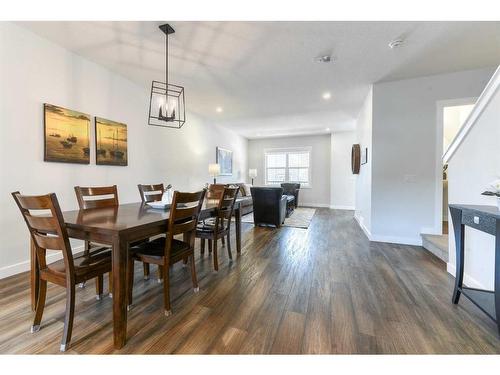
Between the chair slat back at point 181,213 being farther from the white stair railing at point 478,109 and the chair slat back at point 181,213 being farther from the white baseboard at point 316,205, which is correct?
the white baseboard at point 316,205

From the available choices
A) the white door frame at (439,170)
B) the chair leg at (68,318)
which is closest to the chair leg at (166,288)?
the chair leg at (68,318)

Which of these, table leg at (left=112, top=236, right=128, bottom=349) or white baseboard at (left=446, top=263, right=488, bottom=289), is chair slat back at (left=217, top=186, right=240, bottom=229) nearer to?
table leg at (left=112, top=236, right=128, bottom=349)

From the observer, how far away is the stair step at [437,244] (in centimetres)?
283

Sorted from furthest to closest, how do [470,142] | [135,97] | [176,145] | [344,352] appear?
[176,145] → [135,97] → [470,142] → [344,352]

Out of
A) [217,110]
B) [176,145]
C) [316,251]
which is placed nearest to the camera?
[316,251]

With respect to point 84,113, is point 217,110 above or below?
above

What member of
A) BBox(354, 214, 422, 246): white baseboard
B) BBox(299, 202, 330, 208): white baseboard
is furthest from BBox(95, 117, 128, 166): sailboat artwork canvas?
BBox(299, 202, 330, 208): white baseboard

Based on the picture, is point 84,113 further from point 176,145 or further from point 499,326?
point 499,326

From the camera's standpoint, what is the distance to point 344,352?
132cm

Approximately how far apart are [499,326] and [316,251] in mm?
1910

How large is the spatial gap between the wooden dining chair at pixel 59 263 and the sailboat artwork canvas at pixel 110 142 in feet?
6.47

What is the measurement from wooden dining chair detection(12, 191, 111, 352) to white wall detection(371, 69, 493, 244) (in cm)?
394

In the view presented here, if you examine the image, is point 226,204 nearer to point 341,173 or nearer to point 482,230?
point 482,230
